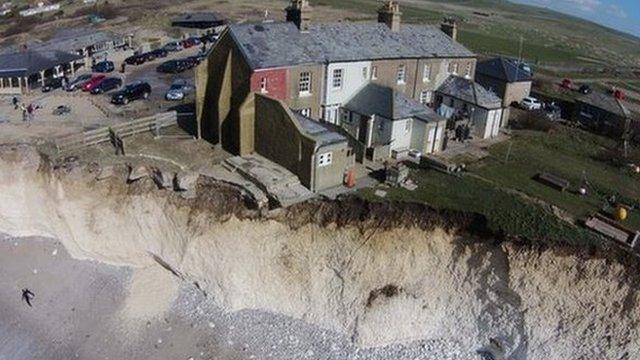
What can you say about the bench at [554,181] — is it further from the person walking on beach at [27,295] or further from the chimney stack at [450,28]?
the person walking on beach at [27,295]

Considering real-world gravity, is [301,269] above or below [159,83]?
below

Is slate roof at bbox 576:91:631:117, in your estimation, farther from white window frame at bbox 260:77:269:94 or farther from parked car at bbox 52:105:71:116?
parked car at bbox 52:105:71:116

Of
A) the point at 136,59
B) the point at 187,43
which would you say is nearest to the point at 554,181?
the point at 136,59

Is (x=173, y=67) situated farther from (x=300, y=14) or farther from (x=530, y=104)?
(x=530, y=104)

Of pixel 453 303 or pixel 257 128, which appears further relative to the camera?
pixel 257 128

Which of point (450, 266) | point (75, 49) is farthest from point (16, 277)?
point (75, 49)

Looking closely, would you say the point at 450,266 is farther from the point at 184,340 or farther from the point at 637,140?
the point at 637,140
